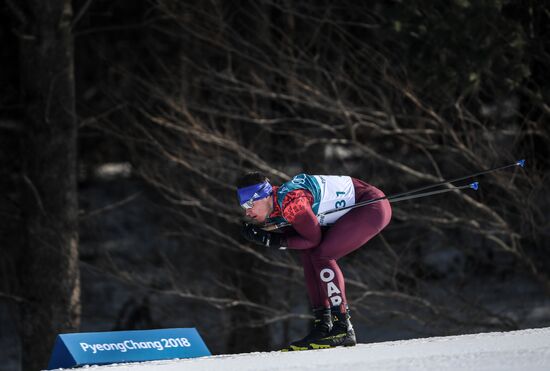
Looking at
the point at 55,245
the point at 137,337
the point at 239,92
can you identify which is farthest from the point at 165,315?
the point at 137,337

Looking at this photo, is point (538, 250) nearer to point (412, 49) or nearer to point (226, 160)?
point (412, 49)

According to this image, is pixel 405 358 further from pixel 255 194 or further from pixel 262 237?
pixel 255 194

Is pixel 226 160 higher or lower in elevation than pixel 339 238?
higher

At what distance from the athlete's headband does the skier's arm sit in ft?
0.48

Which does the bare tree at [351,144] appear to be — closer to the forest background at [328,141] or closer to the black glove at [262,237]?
the forest background at [328,141]

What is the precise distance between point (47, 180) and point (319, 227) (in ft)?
22.2


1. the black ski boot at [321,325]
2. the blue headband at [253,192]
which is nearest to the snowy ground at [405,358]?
the black ski boot at [321,325]

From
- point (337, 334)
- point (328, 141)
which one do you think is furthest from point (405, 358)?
point (328, 141)

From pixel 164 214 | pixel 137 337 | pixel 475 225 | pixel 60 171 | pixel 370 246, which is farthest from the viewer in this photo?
pixel 164 214

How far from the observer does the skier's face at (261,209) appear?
20.6 feet

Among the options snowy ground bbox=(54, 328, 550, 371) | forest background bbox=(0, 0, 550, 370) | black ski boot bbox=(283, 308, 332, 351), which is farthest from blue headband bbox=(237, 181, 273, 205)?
forest background bbox=(0, 0, 550, 370)

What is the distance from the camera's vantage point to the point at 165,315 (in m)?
14.0

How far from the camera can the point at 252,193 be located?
6.25 metres

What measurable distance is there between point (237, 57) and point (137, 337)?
7.58 meters
